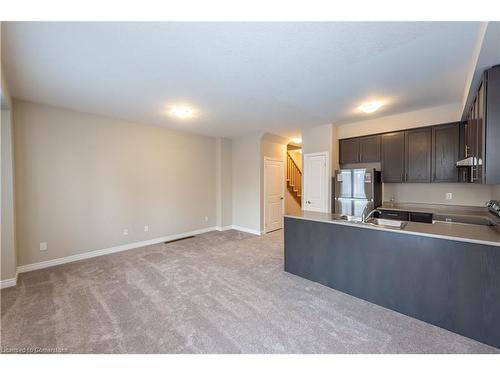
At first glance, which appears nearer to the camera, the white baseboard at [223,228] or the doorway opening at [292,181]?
the white baseboard at [223,228]

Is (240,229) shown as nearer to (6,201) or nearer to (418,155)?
(418,155)

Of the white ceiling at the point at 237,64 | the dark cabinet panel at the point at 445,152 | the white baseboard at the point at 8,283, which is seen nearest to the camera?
the white ceiling at the point at 237,64

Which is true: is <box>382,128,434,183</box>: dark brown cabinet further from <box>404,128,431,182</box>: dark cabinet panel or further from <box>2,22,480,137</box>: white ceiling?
<box>2,22,480,137</box>: white ceiling

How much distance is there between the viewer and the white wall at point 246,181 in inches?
230

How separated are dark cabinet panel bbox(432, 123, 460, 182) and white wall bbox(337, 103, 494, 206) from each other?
18 cm

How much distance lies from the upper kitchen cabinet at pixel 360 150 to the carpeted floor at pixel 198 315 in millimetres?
2963

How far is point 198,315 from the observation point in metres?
2.26

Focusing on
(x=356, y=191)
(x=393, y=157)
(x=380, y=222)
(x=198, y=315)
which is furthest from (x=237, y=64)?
(x=393, y=157)

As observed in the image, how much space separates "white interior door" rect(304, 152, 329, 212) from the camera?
4.93 meters

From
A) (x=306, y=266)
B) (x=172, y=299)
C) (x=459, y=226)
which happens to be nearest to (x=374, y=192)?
(x=459, y=226)

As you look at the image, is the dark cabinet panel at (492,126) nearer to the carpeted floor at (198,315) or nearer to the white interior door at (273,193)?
the carpeted floor at (198,315)

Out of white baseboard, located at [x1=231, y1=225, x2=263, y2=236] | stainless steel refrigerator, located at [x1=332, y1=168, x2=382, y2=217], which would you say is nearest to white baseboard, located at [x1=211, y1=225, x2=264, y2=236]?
white baseboard, located at [x1=231, y1=225, x2=263, y2=236]

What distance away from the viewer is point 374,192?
13.7 ft

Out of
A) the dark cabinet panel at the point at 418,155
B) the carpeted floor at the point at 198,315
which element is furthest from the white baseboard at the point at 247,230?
the dark cabinet panel at the point at 418,155
